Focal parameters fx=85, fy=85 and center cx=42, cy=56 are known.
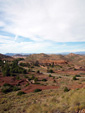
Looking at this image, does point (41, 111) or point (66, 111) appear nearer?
point (66, 111)

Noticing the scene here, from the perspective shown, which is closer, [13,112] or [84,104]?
[84,104]

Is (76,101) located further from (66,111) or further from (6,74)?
(6,74)

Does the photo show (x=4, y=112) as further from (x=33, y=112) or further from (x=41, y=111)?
(x=41, y=111)

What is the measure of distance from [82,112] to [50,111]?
2126mm

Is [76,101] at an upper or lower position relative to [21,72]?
upper

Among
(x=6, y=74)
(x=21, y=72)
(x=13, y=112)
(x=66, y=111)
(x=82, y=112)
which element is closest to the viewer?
(x=82, y=112)

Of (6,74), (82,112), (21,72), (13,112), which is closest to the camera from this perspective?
(82,112)

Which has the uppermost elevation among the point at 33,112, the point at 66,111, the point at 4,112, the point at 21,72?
the point at 66,111

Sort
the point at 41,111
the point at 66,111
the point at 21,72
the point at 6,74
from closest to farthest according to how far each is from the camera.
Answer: the point at 66,111, the point at 41,111, the point at 6,74, the point at 21,72

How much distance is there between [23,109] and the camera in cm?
749

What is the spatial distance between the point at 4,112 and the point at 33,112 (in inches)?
122

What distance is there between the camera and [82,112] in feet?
17.6

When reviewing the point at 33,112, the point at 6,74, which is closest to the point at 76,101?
the point at 33,112

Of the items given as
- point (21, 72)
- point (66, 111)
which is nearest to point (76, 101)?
point (66, 111)
